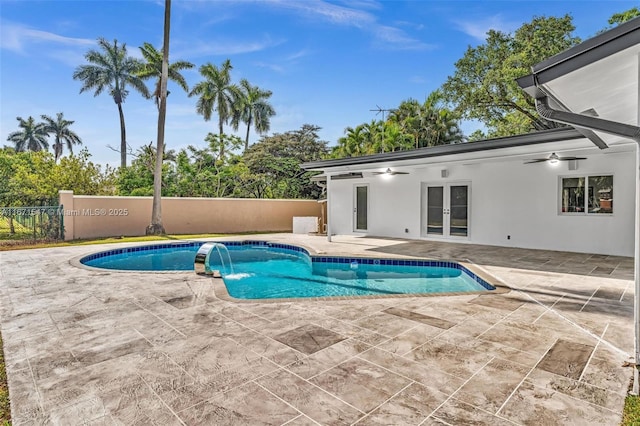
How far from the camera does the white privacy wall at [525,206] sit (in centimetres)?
906

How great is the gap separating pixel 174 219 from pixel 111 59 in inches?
917

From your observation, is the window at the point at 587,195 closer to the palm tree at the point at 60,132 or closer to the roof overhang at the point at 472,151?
the roof overhang at the point at 472,151

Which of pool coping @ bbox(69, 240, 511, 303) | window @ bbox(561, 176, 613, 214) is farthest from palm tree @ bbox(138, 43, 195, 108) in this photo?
window @ bbox(561, 176, 613, 214)

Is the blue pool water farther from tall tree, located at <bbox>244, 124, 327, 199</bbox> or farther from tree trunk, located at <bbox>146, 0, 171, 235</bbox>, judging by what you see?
tall tree, located at <bbox>244, 124, 327, 199</bbox>

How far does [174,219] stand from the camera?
55.7 feet

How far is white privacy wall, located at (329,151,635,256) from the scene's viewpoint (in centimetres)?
906

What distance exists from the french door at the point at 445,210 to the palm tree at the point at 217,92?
2418 cm

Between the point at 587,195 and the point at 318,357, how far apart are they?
968cm

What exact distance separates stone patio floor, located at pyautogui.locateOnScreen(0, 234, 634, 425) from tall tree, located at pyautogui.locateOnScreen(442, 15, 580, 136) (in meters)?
16.7

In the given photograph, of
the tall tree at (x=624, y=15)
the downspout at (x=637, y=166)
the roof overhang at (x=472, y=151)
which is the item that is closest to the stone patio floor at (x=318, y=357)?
the downspout at (x=637, y=166)

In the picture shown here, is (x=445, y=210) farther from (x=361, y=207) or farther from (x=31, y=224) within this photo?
(x=31, y=224)

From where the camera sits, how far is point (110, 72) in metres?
31.8

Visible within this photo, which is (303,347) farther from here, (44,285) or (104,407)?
(44,285)

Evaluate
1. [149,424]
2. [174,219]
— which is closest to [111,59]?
[174,219]
